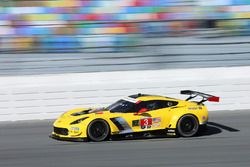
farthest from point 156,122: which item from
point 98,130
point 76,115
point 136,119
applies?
point 76,115

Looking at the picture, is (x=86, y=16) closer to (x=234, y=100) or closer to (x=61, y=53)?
(x=61, y=53)

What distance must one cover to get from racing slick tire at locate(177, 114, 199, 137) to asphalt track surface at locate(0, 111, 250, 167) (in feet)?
0.67

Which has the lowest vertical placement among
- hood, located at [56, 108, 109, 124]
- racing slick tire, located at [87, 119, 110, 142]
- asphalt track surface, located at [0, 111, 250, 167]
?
asphalt track surface, located at [0, 111, 250, 167]

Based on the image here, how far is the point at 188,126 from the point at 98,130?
186 cm

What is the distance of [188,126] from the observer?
34.8 ft

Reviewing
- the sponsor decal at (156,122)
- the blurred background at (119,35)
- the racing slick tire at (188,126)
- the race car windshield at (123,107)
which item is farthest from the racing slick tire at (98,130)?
the blurred background at (119,35)

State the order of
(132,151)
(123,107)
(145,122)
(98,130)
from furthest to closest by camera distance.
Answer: (123,107) < (145,122) < (98,130) < (132,151)

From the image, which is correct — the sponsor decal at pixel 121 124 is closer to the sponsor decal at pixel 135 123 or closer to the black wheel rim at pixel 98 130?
the sponsor decal at pixel 135 123

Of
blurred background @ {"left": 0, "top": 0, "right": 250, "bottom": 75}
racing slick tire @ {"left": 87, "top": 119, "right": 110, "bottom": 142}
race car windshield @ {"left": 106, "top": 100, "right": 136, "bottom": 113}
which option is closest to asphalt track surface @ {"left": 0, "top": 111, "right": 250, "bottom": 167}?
racing slick tire @ {"left": 87, "top": 119, "right": 110, "bottom": 142}

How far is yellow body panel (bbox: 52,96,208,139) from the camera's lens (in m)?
10.1

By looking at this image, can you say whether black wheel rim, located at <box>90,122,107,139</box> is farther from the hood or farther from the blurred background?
the blurred background

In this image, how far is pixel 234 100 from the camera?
14.7m

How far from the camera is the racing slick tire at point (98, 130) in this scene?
33.0ft

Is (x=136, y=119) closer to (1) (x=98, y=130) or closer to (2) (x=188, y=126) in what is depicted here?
(1) (x=98, y=130)
